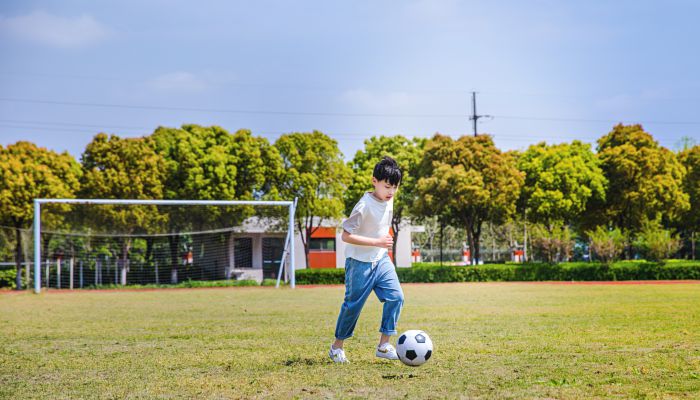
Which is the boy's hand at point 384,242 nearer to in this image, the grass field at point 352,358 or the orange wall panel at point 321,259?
the grass field at point 352,358

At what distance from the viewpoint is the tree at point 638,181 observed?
1634 inches

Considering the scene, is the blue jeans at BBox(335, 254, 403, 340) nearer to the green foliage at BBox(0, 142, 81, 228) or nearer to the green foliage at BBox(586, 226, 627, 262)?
the green foliage at BBox(0, 142, 81, 228)

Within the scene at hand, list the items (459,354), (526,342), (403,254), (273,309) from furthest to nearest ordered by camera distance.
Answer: (403,254) → (273,309) → (526,342) → (459,354)

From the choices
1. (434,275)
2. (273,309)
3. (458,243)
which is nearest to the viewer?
(273,309)

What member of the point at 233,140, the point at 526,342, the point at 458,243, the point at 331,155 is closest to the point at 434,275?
the point at 331,155

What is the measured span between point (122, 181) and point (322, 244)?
20696 millimetres

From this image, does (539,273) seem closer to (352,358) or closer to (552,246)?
(552,246)

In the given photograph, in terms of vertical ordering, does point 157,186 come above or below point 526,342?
above

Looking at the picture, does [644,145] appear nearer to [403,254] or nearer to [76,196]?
[403,254]

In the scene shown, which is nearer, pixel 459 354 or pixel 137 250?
pixel 459 354

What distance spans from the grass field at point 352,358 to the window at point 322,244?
3862 centimetres

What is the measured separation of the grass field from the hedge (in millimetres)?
19917

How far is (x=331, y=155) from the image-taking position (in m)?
39.5

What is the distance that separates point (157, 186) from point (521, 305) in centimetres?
2314
